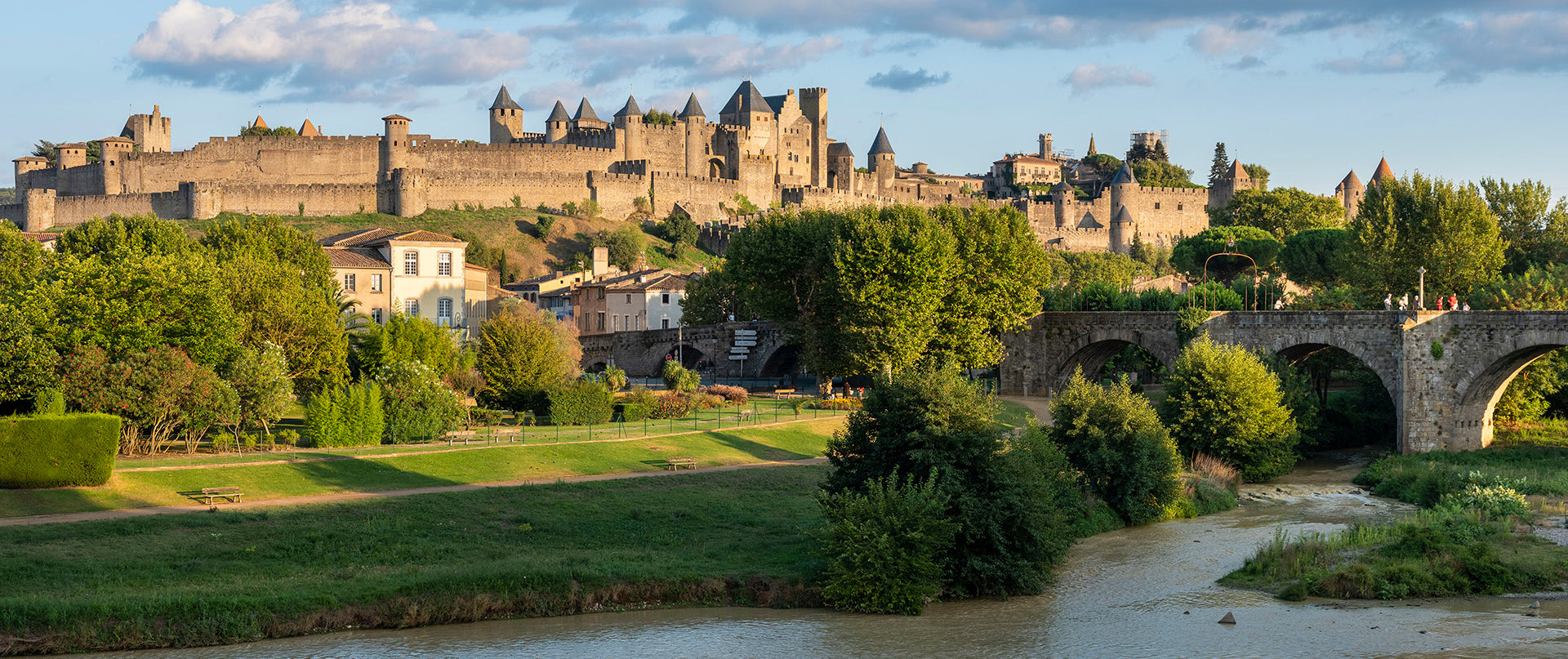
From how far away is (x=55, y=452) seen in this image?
24359 mm

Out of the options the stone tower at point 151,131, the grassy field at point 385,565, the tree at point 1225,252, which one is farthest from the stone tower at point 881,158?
the grassy field at point 385,565

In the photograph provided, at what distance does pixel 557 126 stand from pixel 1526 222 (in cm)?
7528

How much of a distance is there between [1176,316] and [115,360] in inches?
1245

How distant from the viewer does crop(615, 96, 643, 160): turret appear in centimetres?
10781

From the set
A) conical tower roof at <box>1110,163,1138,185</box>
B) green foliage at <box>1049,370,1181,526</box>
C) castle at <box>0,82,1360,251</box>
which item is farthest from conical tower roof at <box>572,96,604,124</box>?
green foliage at <box>1049,370,1181,526</box>

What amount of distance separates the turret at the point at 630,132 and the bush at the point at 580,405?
7131cm

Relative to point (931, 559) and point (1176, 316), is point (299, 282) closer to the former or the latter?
point (931, 559)

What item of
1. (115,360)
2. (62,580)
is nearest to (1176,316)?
(115,360)

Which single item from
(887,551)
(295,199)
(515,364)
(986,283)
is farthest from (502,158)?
(887,551)

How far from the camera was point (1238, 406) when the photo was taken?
3578cm

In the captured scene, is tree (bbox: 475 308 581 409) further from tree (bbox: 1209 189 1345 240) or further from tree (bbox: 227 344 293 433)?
tree (bbox: 1209 189 1345 240)

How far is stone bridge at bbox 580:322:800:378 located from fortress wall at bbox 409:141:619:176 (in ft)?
140

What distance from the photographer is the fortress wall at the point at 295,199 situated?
94.3 m

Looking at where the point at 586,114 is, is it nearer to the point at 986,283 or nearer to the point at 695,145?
the point at 695,145
